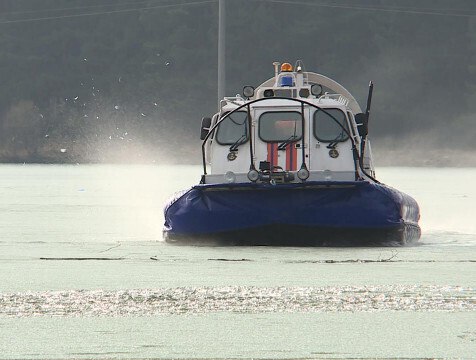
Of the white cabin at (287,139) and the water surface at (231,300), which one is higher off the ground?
the white cabin at (287,139)

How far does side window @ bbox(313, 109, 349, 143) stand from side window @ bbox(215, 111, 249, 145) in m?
1.04

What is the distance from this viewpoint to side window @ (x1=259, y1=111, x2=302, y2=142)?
21.9 m

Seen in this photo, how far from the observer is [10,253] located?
1908 centimetres

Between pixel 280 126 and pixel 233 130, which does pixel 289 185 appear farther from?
pixel 233 130

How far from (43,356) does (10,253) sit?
32.0 ft

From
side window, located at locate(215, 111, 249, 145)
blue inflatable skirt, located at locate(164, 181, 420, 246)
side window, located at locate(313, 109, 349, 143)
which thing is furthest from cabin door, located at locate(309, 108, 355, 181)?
blue inflatable skirt, located at locate(164, 181, 420, 246)

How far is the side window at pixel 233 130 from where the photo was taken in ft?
72.6

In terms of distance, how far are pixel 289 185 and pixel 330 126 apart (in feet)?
6.50

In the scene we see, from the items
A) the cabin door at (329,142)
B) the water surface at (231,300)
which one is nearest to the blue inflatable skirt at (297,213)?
the water surface at (231,300)

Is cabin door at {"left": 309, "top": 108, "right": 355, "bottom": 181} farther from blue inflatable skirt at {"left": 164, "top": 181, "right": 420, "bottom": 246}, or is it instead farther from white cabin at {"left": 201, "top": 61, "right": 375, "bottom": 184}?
blue inflatable skirt at {"left": 164, "top": 181, "right": 420, "bottom": 246}

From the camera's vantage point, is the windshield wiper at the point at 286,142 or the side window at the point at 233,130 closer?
the windshield wiper at the point at 286,142

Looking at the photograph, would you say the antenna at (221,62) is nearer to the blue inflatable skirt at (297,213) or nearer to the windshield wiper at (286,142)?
the windshield wiper at (286,142)

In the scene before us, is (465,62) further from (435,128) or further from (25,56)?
(25,56)

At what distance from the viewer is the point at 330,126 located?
21.9m
